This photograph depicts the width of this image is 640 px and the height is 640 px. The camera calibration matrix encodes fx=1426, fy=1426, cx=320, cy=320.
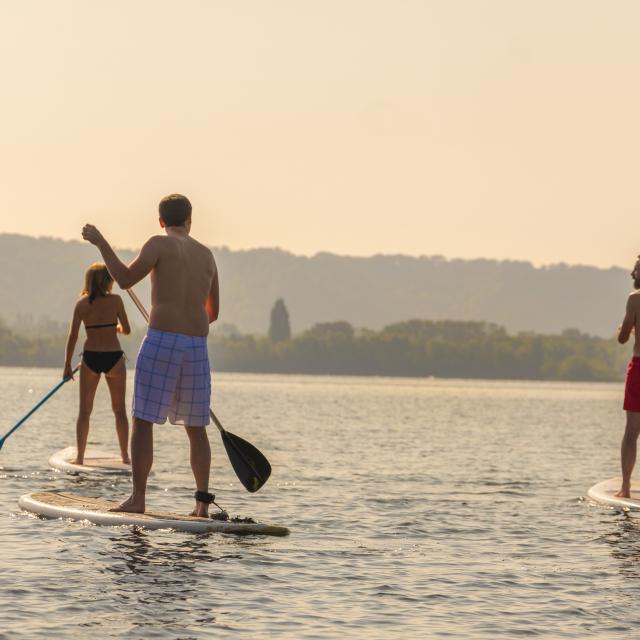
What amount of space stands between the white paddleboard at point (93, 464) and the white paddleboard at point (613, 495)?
16.9 feet

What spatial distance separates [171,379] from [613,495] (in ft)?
18.9

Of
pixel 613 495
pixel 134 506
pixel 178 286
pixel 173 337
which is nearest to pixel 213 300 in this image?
pixel 178 286

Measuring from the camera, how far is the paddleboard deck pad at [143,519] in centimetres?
1095

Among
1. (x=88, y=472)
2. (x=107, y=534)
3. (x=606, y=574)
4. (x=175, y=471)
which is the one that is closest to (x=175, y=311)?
(x=107, y=534)

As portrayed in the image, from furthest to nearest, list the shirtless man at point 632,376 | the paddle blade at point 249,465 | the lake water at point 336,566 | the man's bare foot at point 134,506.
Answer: the shirtless man at point 632,376
the paddle blade at point 249,465
the man's bare foot at point 134,506
the lake water at point 336,566

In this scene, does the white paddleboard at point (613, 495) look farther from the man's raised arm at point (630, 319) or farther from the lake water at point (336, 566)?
the man's raised arm at point (630, 319)

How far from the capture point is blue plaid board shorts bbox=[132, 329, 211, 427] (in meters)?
10.9

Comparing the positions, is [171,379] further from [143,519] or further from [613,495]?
[613,495]

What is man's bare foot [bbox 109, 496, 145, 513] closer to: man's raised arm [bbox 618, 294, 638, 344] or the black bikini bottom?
the black bikini bottom

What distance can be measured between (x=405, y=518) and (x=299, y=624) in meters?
5.43

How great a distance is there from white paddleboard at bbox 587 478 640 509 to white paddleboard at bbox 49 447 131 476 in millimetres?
5148

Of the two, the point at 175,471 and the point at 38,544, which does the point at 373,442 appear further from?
the point at 38,544

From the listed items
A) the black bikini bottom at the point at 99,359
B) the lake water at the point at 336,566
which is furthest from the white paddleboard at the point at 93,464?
the black bikini bottom at the point at 99,359

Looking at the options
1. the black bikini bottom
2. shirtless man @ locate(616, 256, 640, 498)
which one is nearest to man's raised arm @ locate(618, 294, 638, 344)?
shirtless man @ locate(616, 256, 640, 498)
